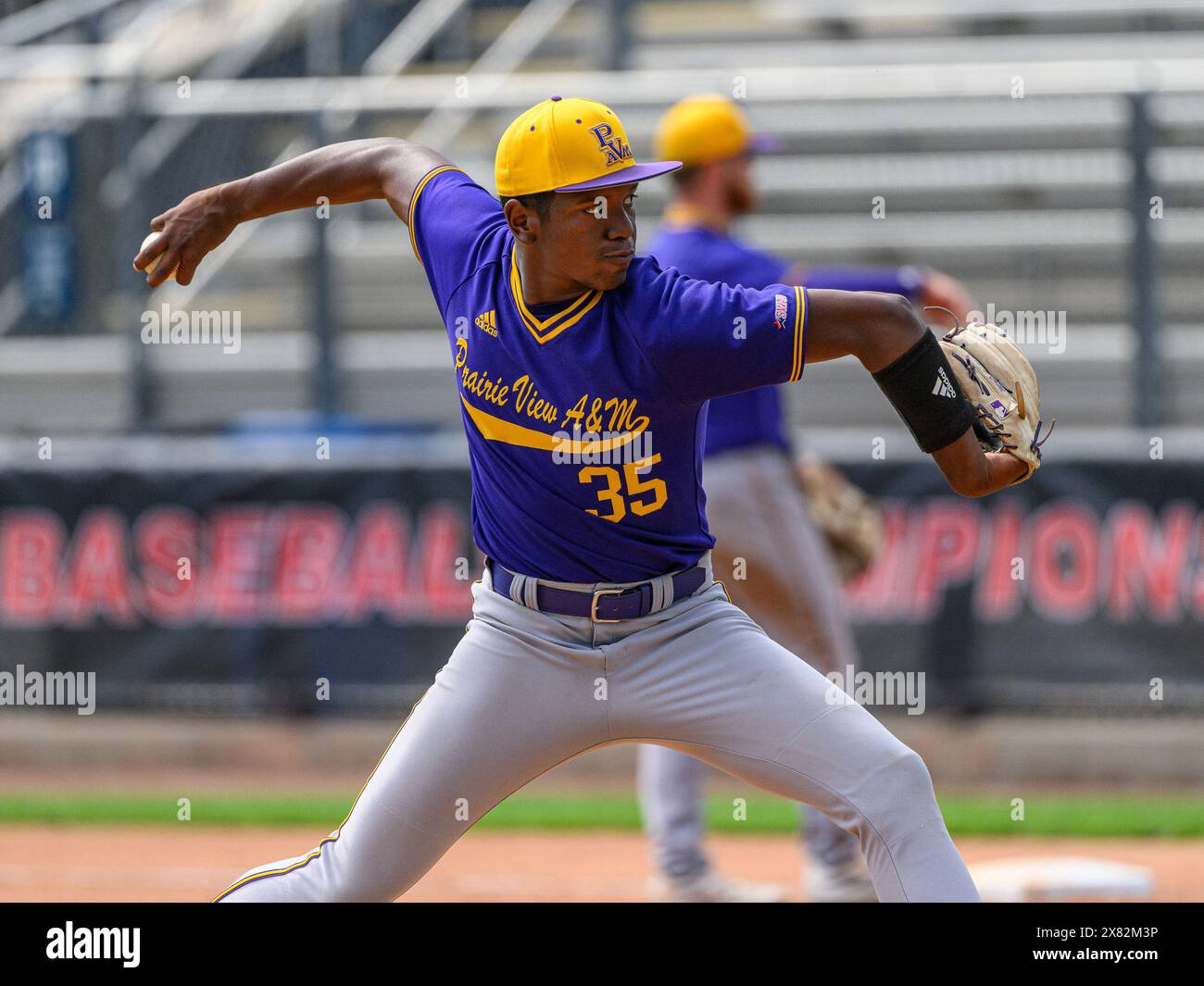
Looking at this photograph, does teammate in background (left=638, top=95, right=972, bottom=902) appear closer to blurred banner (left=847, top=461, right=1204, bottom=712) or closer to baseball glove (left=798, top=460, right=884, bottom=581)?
baseball glove (left=798, top=460, right=884, bottom=581)

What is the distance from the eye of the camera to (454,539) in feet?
26.8

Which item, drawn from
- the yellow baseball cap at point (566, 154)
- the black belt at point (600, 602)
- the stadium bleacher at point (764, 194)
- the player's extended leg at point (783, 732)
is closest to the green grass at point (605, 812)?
the stadium bleacher at point (764, 194)

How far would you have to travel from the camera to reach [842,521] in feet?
20.3

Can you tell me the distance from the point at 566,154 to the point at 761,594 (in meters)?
2.48

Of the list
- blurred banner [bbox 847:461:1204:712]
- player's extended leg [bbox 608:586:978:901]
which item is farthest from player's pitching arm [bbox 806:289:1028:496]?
blurred banner [bbox 847:461:1204:712]

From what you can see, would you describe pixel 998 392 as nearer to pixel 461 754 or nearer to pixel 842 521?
pixel 461 754

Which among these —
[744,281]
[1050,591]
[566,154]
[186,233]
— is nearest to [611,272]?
[566,154]

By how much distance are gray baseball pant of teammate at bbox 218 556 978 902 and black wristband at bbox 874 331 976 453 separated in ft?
1.78

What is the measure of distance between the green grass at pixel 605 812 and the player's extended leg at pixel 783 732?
326cm

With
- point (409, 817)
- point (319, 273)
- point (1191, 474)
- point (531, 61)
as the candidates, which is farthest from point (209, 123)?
point (409, 817)

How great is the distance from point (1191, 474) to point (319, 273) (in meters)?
4.54

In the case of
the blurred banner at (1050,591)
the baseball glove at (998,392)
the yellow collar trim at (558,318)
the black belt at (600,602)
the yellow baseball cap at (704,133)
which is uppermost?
the yellow baseball cap at (704,133)

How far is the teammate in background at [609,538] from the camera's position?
3.29 meters

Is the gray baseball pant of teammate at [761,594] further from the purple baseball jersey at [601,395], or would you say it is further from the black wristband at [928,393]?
the black wristband at [928,393]
